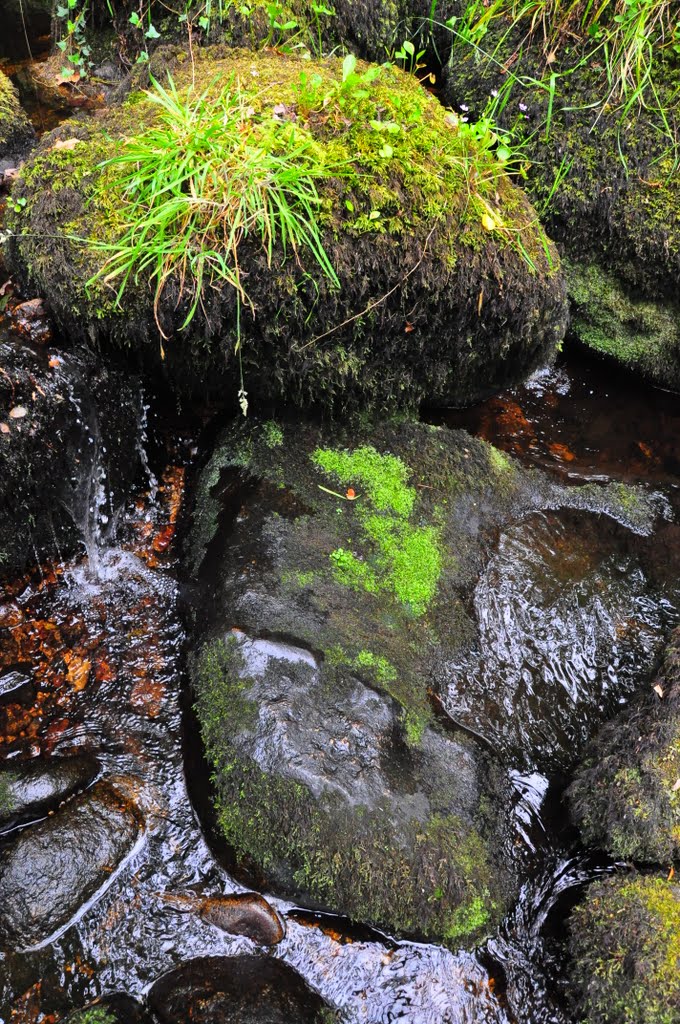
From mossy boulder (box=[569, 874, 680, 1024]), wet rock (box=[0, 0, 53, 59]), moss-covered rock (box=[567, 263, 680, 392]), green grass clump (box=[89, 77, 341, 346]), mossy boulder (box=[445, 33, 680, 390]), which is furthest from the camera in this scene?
wet rock (box=[0, 0, 53, 59])

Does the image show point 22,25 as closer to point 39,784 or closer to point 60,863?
point 39,784

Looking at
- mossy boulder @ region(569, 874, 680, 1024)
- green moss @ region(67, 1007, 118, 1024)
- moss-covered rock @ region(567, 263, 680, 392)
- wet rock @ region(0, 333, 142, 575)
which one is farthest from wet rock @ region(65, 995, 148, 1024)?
moss-covered rock @ region(567, 263, 680, 392)

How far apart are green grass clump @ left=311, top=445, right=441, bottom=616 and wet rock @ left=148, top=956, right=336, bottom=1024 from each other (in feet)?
5.49

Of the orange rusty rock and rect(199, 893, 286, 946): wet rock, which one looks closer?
rect(199, 893, 286, 946): wet rock

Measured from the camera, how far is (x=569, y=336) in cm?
506

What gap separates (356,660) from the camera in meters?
3.21

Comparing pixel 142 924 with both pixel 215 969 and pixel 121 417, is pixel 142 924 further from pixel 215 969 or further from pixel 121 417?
pixel 121 417

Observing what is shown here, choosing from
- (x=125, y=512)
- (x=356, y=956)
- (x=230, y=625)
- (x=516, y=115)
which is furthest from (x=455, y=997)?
(x=516, y=115)

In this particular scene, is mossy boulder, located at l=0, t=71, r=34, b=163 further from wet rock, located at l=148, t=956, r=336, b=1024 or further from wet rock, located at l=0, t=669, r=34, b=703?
wet rock, located at l=148, t=956, r=336, b=1024

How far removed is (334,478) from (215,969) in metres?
2.33

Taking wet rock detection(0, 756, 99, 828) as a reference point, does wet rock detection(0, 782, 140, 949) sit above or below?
below

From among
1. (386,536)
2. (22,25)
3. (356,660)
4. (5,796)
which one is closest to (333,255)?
(386,536)

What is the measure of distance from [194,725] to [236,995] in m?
1.07

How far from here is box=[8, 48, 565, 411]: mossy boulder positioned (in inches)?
130
